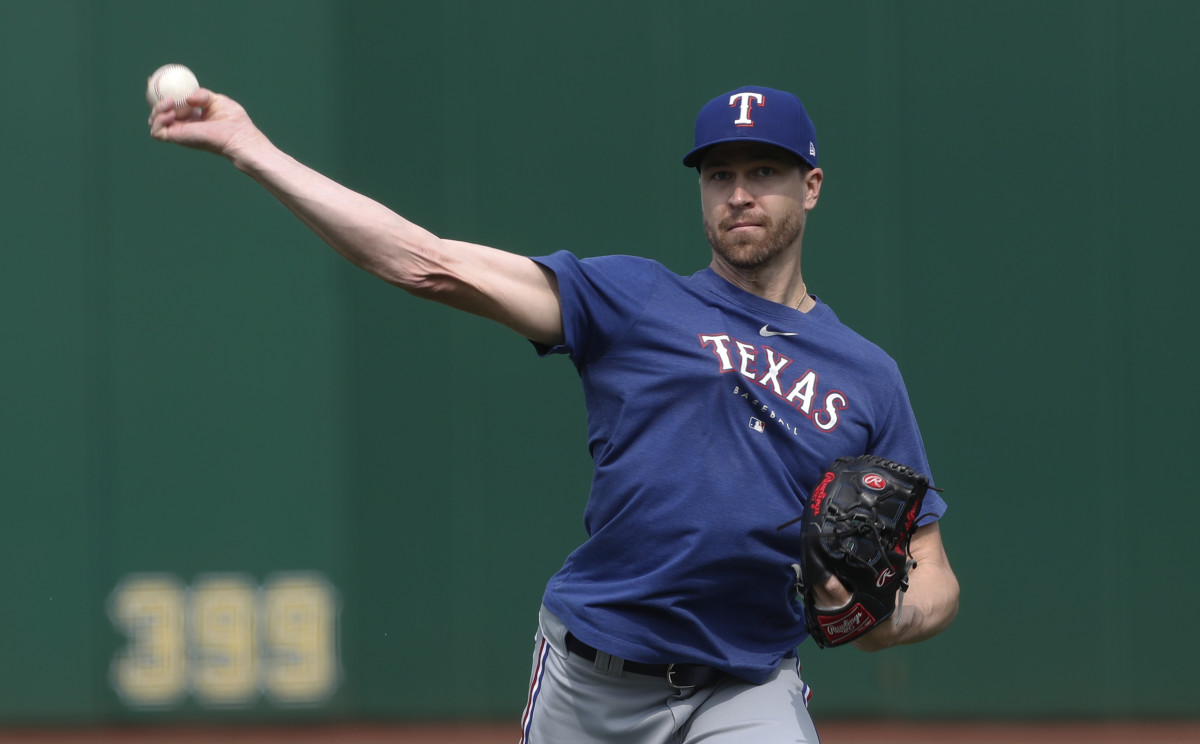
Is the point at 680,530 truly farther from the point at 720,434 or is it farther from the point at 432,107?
the point at 432,107

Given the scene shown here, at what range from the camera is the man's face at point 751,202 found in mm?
2822

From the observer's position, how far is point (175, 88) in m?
2.39

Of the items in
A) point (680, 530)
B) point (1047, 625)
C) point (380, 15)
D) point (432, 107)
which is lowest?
point (1047, 625)

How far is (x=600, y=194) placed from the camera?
5.82 m

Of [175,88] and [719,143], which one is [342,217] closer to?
[175,88]

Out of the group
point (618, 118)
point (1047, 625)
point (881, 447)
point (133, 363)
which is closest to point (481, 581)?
point (133, 363)

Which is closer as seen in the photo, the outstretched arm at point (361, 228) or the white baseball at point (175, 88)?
the outstretched arm at point (361, 228)

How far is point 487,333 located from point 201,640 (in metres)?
1.84

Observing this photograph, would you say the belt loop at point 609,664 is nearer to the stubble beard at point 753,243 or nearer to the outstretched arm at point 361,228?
the outstretched arm at point 361,228

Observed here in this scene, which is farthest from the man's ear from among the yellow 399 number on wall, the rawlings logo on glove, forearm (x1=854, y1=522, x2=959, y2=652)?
the yellow 399 number on wall

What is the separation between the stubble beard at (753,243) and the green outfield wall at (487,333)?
2912 millimetres

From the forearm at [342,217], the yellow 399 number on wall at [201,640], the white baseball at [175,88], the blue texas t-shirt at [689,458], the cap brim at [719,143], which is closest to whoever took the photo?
the forearm at [342,217]

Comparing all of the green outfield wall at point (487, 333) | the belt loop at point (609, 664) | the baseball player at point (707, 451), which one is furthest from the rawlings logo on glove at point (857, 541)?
the green outfield wall at point (487, 333)

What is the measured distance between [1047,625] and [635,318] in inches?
149
